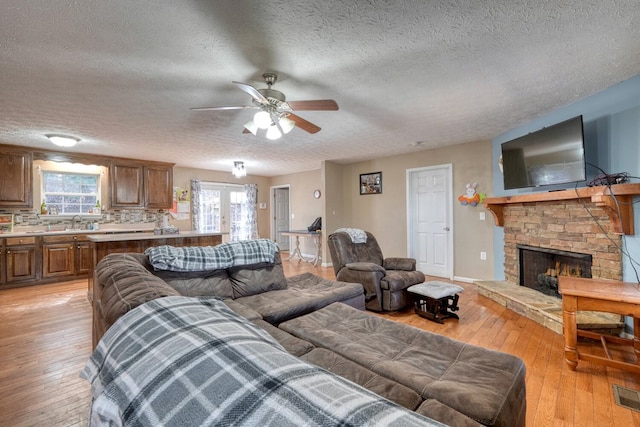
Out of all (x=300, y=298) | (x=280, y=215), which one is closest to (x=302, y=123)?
(x=300, y=298)

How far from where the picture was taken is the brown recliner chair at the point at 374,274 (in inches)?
128

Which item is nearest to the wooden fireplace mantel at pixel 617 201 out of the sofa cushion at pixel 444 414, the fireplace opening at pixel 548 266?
the fireplace opening at pixel 548 266

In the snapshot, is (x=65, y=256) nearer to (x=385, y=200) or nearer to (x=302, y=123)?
(x=302, y=123)

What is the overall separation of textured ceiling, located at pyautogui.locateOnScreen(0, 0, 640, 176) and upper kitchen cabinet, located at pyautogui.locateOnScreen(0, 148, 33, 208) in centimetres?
125

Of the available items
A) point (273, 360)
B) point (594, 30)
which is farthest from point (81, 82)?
point (594, 30)

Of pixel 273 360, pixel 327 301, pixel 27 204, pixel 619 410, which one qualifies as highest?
pixel 27 204

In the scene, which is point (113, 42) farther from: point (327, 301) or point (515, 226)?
point (515, 226)

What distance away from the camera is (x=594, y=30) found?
1793 millimetres

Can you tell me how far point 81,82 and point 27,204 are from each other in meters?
3.76

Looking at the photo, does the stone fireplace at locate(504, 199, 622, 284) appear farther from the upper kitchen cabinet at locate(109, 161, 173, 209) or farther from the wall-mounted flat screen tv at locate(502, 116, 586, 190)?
the upper kitchen cabinet at locate(109, 161, 173, 209)

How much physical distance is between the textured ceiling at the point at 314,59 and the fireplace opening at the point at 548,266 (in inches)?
63.6

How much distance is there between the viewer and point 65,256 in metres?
4.87

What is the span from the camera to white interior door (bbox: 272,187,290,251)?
26.9 ft

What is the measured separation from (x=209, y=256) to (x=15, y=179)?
455 centimetres
